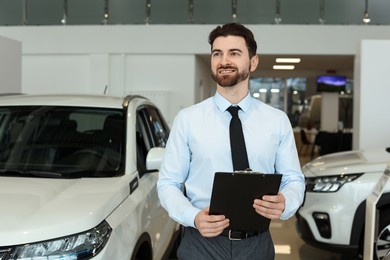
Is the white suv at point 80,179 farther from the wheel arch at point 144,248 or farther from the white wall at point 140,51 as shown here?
the white wall at point 140,51

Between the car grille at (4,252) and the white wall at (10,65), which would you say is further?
the white wall at (10,65)

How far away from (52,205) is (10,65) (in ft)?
14.9

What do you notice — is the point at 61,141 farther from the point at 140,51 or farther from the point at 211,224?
the point at 140,51

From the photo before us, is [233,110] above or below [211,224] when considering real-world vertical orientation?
above

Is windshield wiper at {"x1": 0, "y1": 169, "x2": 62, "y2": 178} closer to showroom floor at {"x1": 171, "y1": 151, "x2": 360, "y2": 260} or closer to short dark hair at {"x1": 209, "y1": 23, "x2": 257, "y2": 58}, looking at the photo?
short dark hair at {"x1": 209, "y1": 23, "x2": 257, "y2": 58}

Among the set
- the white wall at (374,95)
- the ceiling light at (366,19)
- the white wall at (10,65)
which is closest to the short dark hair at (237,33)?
the white wall at (10,65)

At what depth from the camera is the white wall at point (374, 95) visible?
6945 mm

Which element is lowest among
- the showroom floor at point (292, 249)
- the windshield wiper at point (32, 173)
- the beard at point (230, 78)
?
the showroom floor at point (292, 249)

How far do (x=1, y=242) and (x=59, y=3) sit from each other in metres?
10.8

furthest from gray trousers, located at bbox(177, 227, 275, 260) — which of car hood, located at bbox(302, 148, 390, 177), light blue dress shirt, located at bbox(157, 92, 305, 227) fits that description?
car hood, located at bbox(302, 148, 390, 177)

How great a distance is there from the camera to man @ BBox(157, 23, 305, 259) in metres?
1.71

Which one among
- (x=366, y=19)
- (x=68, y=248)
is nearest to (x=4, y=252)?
(x=68, y=248)

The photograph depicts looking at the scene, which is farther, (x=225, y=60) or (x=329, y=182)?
(x=329, y=182)

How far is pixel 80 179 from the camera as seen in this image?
8.30 feet
